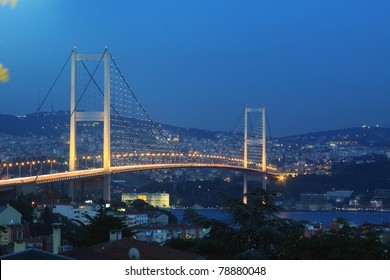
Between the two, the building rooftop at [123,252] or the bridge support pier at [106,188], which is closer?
the building rooftop at [123,252]

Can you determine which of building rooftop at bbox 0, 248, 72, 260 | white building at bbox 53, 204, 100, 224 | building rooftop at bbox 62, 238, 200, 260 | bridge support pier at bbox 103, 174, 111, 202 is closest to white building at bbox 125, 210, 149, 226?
bridge support pier at bbox 103, 174, 111, 202

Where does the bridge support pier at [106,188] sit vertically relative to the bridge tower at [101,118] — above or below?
below

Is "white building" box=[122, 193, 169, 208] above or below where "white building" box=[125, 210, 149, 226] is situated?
above

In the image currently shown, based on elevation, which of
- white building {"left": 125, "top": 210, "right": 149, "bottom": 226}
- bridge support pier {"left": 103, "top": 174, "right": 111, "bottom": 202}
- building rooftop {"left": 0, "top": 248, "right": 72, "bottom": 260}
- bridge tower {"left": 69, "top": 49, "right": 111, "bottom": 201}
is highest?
bridge tower {"left": 69, "top": 49, "right": 111, "bottom": 201}

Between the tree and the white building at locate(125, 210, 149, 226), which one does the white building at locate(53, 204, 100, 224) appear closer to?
the white building at locate(125, 210, 149, 226)

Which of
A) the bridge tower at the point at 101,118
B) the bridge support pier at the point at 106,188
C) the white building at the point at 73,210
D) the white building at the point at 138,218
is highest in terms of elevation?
the bridge tower at the point at 101,118

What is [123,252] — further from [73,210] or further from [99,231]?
[73,210]

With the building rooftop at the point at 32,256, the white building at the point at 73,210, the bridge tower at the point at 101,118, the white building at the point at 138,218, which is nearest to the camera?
the building rooftop at the point at 32,256

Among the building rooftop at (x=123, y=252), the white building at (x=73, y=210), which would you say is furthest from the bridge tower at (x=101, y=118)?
the building rooftop at (x=123, y=252)

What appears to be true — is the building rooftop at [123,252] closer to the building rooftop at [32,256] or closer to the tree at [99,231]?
the building rooftop at [32,256]

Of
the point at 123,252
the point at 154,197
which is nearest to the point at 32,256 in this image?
the point at 123,252

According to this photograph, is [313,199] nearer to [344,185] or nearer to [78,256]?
[344,185]
